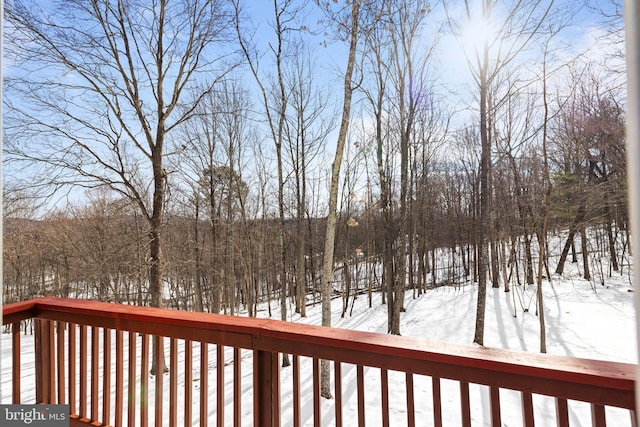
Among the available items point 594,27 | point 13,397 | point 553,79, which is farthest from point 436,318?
point 13,397

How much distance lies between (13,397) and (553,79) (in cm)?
740

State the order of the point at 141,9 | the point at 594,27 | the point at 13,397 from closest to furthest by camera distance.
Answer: the point at 13,397 < the point at 594,27 < the point at 141,9

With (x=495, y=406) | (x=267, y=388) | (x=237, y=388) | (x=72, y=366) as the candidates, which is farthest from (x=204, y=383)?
(x=495, y=406)

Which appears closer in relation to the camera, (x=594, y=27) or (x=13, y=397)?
(x=13, y=397)

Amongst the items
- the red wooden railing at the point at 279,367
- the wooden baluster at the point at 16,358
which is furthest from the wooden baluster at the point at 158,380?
the wooden baluster at the point at 16,358

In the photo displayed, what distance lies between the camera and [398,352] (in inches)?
33.7

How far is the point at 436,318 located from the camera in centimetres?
699

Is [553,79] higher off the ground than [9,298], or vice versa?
[553,79]

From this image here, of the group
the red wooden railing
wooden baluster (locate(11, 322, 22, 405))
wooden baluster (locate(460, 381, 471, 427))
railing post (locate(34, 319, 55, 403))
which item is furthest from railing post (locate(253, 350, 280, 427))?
wooden baluster (locate(11, 322, 22, 405))

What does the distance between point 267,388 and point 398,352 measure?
21.6 inches

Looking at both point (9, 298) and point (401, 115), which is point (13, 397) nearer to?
point (401, 115)

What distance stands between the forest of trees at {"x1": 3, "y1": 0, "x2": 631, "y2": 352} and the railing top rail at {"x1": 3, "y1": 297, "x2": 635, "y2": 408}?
9.24 ft

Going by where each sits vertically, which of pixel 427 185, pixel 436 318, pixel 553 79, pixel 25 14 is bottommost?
pixel 436 318

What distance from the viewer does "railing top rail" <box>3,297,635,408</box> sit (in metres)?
0.69
